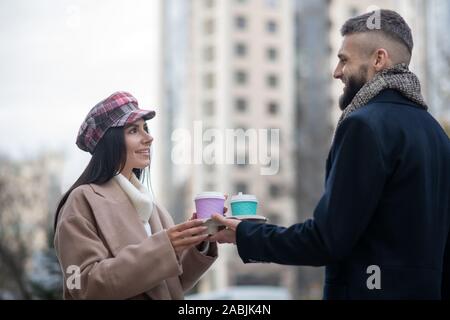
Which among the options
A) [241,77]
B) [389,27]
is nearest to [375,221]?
[389,27]

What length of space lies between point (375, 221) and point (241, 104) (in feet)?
211

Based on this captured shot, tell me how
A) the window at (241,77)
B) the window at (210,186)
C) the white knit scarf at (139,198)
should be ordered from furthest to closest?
the window at (241,77), the window at (210,186), the white knit scarf at (139,198)

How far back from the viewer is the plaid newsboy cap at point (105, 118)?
131 inches

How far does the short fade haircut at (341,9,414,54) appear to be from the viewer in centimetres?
305

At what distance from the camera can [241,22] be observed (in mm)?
68875

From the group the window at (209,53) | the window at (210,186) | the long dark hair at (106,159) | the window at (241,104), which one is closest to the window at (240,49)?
the window at (209,53)

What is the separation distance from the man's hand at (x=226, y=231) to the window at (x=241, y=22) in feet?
218

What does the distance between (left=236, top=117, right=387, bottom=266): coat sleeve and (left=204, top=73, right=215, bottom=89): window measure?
216 feet

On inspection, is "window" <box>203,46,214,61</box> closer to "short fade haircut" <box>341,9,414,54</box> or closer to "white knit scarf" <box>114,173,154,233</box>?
"white knit scarf" <box>114,173,154,233</box>

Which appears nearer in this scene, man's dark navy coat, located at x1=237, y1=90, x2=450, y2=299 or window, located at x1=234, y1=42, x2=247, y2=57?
man's dark navy coat, located at x1=237, y1=90, x2=450, y2=299

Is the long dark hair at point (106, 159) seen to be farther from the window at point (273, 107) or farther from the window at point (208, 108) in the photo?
the window at point (273, 107)

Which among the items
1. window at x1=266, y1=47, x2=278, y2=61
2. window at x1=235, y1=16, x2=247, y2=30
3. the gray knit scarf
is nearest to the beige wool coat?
the gray knit scarf

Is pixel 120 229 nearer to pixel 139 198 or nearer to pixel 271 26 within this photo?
Answer: pixel 139 198

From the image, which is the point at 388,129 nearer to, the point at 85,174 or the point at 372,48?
the point at 372,48
